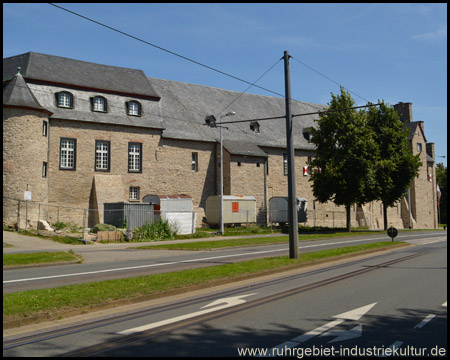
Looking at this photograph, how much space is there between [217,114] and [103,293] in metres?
40.1

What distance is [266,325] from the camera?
684 centimetres

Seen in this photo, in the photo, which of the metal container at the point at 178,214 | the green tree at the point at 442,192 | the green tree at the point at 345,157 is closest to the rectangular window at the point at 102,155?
the metal container at the point at 178,214

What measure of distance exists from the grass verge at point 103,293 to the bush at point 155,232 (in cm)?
1742

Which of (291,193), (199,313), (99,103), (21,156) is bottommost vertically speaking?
(199,313)

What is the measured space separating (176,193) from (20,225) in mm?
14940

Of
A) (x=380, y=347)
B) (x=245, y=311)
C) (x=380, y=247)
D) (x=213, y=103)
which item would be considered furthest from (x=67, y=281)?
(x=213, y=103)

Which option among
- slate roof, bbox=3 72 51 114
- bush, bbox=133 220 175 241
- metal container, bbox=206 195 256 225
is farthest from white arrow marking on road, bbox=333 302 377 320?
metal container, bbox=206 195 256 225

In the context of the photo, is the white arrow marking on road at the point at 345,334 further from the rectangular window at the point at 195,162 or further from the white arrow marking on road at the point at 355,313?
the rectangular window at the point at 195,162

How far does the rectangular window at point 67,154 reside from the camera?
120 ft

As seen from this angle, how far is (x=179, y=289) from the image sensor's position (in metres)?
10.1

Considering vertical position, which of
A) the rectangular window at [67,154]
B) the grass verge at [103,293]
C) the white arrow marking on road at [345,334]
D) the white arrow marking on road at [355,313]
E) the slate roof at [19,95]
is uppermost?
the slate roof at [19,95]

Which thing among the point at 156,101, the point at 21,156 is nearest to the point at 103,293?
the point at 21,156

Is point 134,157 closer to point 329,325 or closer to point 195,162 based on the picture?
point 195,162

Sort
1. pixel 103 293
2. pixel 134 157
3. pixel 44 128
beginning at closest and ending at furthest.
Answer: pixel 103 293 < pixel 44 128 < pixel 134 157
